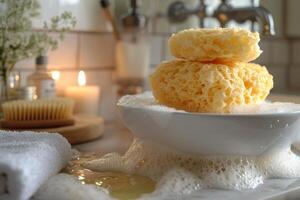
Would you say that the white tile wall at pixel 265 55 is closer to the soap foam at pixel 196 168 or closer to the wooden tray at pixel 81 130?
the wooden tray at pixel 81 130

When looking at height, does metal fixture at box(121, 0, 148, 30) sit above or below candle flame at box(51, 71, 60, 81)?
above

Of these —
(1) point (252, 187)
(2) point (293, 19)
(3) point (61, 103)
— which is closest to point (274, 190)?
(1) point (252, 187)

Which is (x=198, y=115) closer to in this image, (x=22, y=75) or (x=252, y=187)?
(x=252, y=187)

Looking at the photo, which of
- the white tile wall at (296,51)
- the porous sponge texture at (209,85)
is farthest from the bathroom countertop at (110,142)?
the white tile wall at (296,51)

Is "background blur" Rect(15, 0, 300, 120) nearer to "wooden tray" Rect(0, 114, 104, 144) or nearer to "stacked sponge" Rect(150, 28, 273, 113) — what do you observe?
"wooden tray" Rect(0, 114, 104, 144)

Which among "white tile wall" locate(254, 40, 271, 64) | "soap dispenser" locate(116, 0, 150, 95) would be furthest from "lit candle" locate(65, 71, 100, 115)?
"white tile wall" locate(254, 40, 271, 64)
